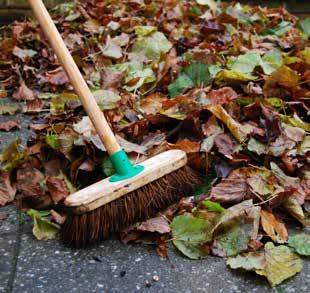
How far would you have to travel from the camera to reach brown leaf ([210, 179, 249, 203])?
1444mm

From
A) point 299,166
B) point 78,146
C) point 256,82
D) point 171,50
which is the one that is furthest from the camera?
point 171,50

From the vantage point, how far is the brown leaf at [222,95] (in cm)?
180

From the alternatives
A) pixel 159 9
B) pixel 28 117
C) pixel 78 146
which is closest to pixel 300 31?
pixel 159 9

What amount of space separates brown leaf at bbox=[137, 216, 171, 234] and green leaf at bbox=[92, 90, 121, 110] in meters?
0.56

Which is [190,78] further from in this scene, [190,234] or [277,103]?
[190,234]

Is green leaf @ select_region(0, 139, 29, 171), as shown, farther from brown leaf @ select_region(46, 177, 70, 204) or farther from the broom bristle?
the broom bristle

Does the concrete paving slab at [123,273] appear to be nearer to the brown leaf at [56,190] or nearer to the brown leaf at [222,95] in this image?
the brown leaf at [56,190]

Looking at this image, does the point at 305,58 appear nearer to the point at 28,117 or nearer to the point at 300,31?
the point at 300,31

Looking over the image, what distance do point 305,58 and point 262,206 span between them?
93cm

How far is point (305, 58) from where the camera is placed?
215 centimetres

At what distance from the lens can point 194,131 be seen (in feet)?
5.55

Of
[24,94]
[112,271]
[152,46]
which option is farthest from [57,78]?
[112,271]

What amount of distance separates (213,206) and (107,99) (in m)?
0.67

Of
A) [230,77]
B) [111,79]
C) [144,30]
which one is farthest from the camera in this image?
[144,30]
